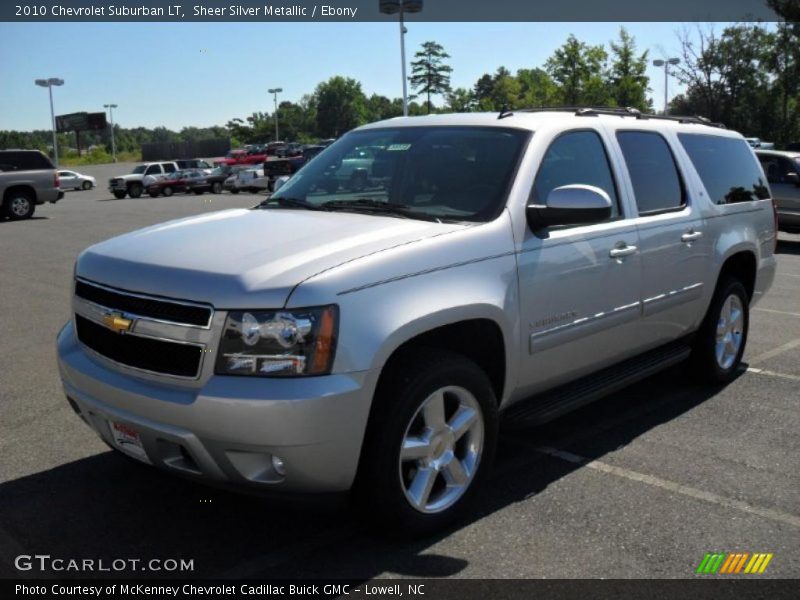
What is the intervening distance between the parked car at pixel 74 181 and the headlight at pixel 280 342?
46.9m

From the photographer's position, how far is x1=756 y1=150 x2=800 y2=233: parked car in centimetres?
1477

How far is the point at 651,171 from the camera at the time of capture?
16.8 ft

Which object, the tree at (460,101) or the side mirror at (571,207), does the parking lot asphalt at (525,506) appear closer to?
the side mirror at (571,207)

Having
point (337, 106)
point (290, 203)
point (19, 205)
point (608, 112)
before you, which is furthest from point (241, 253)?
point (337, 106)

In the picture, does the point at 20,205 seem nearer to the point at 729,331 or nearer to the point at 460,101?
the point at 729,331

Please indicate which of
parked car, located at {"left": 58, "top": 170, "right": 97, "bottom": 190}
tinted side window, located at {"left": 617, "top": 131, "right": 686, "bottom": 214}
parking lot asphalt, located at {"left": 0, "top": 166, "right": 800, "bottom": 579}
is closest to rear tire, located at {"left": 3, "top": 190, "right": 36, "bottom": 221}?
parking lot asphalt, located at {"left": 0, "top": 166, "right": 800, "bottom": 579}

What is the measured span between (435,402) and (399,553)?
25.6 inches

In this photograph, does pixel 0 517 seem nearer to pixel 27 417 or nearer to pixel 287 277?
pixel 27 417

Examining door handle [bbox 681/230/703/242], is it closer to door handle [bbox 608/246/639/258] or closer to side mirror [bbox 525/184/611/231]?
door handle [bbox 608/246/639/258]

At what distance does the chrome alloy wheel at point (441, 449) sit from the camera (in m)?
3.51

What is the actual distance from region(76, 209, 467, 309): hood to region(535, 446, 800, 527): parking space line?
5.17 feet

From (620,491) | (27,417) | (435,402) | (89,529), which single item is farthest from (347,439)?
(27,417)

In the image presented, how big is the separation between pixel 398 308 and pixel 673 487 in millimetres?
1851

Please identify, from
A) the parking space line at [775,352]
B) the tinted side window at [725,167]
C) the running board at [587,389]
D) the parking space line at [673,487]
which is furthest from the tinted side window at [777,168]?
the parking space line at [673,487]
